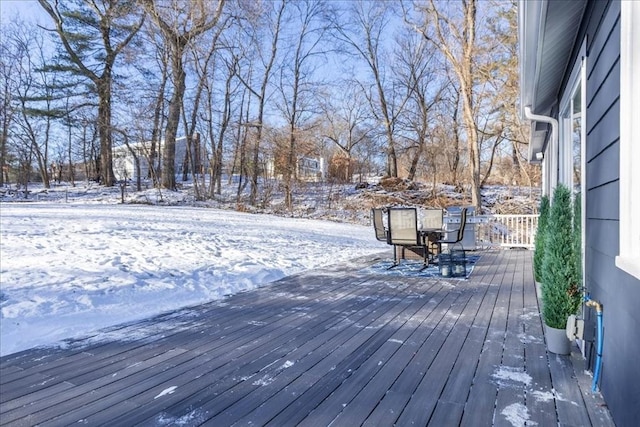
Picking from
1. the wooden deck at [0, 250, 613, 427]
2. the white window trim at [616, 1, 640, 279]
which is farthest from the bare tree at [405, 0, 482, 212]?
the white window trim at [616, 1, 640, 279]

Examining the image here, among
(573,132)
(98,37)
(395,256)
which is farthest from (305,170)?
(573,132)

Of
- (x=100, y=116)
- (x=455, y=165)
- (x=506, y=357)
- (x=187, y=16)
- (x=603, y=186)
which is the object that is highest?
(x=187, y=16)

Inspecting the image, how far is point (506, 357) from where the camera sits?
2592 mm

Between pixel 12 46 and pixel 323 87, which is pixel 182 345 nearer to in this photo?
pixel 323 87

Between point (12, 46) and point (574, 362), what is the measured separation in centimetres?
2454

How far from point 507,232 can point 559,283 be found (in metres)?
6.97

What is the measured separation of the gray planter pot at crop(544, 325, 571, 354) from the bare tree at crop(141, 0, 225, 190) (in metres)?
15.8

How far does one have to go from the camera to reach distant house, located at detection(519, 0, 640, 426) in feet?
4.95

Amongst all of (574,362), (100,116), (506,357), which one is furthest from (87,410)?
(100,116)

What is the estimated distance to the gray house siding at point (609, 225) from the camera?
1.60 meters

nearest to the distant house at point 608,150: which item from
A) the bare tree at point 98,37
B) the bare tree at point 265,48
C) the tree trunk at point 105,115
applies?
the bare tree at point 265,48

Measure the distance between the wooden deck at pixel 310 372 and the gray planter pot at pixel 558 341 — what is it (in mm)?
61

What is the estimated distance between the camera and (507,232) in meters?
8.92

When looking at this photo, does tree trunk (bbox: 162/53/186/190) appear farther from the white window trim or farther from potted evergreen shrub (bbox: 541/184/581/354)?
the white window trim
